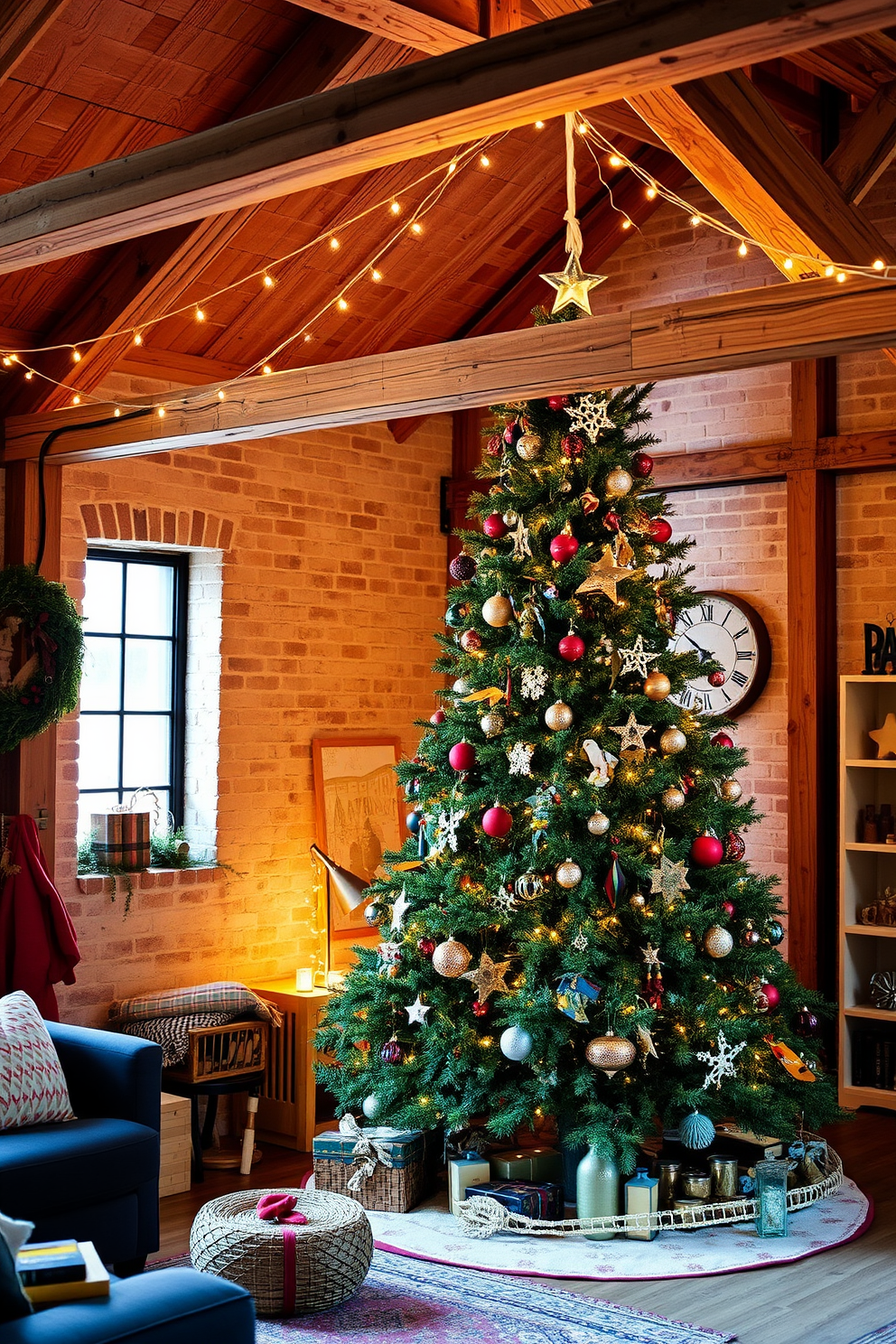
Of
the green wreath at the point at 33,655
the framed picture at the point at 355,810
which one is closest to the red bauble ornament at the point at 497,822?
the green wreath at the point at 33,655

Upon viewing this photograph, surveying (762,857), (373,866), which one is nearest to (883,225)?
(762,857)

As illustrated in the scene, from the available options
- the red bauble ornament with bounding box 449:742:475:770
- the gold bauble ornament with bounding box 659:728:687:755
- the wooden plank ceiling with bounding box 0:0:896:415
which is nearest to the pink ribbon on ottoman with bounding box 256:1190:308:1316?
the red bauble ornament with bounding box 449:742:475:770

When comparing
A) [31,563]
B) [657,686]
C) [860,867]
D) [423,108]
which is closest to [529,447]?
[657,686]

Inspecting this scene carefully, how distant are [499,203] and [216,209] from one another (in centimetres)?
342

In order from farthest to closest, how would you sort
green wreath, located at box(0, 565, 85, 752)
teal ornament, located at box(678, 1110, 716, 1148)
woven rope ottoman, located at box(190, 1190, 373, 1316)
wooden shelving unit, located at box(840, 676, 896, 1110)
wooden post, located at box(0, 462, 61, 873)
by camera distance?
wooden shelving unit, located at box(840, 676, 896, 1110) → wooden post, located at box(0, 462, 61, 873) → green wreath, located at box(0, 565, 85, 752) → teal ornament, located at box(678, 1110, 716, 1148) → woven rope ottoman, located at box(190, 1190, 373, 1316)

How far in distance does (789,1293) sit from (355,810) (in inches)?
126

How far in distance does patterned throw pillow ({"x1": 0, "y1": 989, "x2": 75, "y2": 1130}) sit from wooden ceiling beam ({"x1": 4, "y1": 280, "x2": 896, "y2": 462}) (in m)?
1.91

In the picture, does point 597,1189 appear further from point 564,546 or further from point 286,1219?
point 564,546

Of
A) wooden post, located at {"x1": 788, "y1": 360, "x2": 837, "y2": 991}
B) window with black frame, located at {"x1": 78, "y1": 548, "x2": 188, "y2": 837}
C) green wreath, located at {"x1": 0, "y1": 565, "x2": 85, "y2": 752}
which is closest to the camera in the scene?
green wreath, located at {"x1": 0, "y1": 565, "x2": 85, "y2": 752}

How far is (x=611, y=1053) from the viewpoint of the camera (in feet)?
14.8

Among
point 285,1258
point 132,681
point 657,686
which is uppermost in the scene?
point 132,681

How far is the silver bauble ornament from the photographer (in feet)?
15.0

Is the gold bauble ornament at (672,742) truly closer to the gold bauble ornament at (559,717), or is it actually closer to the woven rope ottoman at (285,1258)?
the gold bauble ornament at (559,717)

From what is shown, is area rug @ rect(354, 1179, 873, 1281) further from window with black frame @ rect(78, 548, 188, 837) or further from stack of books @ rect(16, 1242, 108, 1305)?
window with black frame @ rect(78, 548, 188, 837)
